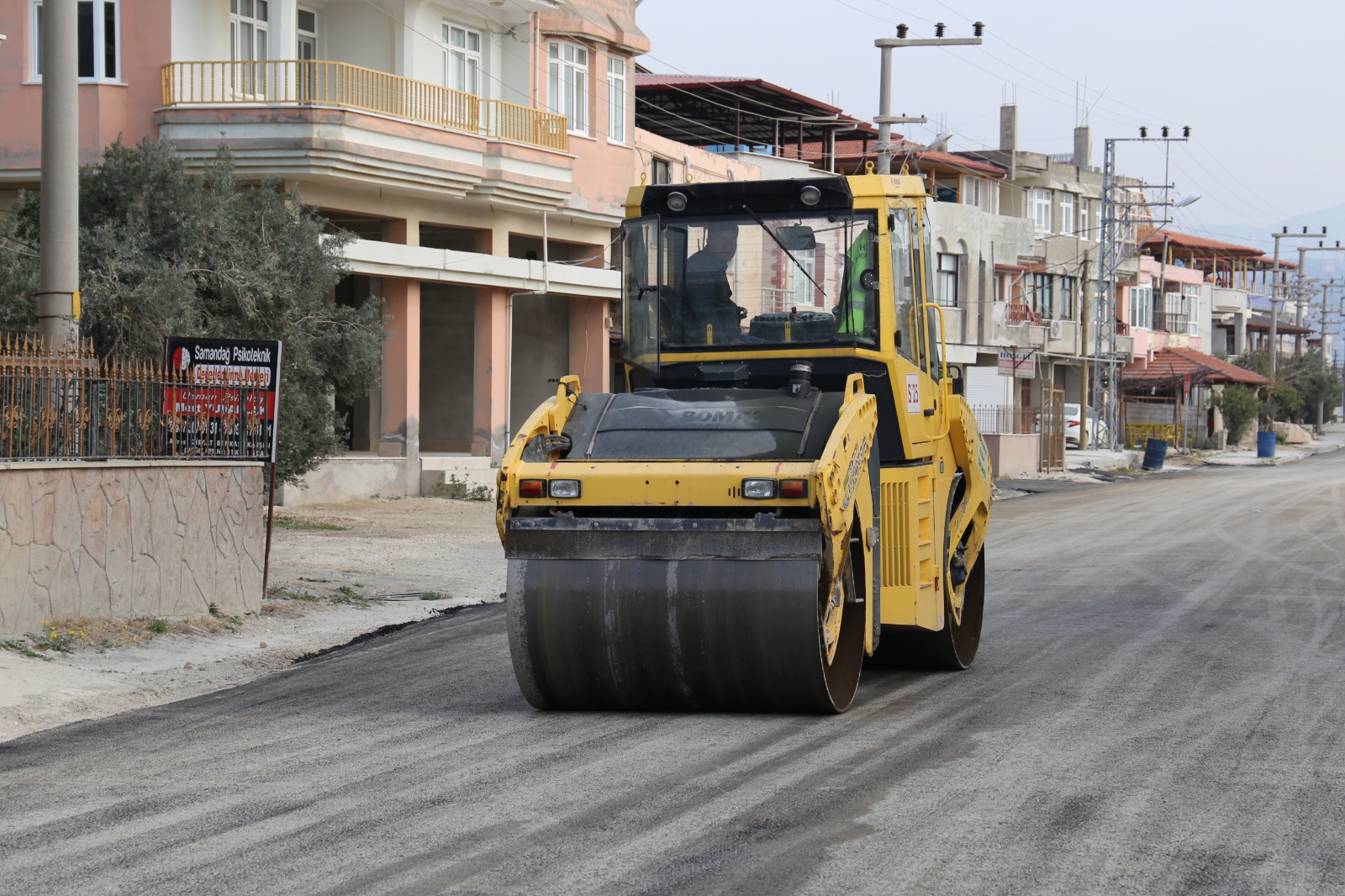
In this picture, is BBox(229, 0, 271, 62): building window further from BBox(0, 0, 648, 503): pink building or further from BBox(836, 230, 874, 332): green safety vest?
BBox(836, 230, 874, 332): green safety vest

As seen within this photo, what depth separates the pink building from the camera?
1065 inches

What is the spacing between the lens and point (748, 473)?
30.4 feet

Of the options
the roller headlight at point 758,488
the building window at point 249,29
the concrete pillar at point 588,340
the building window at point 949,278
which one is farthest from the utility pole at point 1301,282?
the roller headlight at point 758,488

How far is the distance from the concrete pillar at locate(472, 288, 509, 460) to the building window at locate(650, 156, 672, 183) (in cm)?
878

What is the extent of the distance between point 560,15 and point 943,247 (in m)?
29.6

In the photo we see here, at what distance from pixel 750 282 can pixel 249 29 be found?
780 inches

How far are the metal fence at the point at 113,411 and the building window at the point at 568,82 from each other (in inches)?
763

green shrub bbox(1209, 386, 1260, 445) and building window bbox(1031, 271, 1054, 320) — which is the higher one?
building window bbox(1031, 271, 1054, 320)

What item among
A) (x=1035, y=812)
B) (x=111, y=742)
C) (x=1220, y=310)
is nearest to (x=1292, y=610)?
(x=1035, y=812)

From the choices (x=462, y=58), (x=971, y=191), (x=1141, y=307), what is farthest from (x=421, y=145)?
(x=1141, y=307)

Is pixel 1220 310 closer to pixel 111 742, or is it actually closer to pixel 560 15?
pixel 560 15

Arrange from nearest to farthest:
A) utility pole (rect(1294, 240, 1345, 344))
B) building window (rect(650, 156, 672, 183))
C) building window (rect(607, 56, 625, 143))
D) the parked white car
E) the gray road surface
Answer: the gray road surface
building window (rect(607, 56, 625, 143))
building window (rect(650, 156, 672, 183))
the parked white car
utility pole (rect(1294, 240, 1345, 344))

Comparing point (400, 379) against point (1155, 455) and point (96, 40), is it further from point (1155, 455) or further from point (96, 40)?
point (1155, 455)

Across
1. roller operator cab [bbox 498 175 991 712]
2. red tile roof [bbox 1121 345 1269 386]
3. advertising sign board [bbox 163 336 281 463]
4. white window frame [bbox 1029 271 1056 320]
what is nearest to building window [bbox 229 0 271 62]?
advertising sign board [bbox 163 336 281 463]
